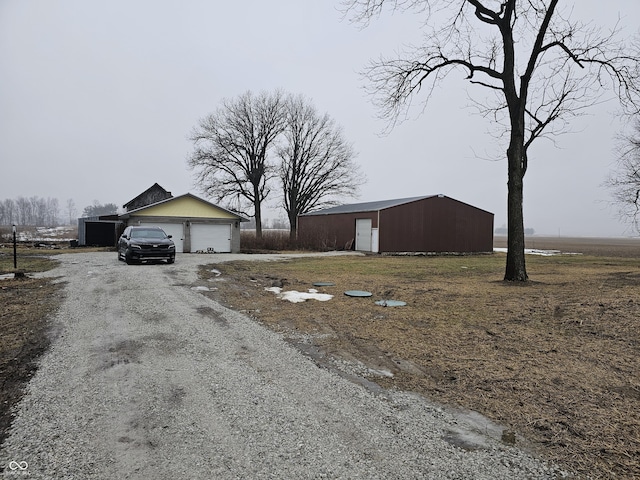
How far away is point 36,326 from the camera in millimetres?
6258

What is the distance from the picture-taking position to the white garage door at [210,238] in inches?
994

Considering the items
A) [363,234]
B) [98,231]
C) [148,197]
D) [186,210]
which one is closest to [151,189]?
[148,197]

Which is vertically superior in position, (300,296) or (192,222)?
(192,222)

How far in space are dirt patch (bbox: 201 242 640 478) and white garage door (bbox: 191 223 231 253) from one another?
16.0 m

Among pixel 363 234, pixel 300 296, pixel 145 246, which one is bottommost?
pixel 300 296

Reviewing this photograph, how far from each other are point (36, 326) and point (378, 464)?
6.06m

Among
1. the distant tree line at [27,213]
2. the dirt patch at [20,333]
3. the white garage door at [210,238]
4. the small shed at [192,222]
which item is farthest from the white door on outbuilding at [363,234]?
the distant tree line at [27,213]

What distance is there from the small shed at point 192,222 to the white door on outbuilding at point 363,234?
8.60m

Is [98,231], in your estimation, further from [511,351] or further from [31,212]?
[31,212]

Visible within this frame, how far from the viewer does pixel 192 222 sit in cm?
2509

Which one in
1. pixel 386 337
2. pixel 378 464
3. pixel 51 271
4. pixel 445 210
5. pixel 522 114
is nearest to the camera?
pixel 378 464

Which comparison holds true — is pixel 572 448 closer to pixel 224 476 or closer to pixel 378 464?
pixel 378 464

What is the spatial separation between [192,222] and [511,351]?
2264cm

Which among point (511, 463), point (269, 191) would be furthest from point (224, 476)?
point (269, 191)
